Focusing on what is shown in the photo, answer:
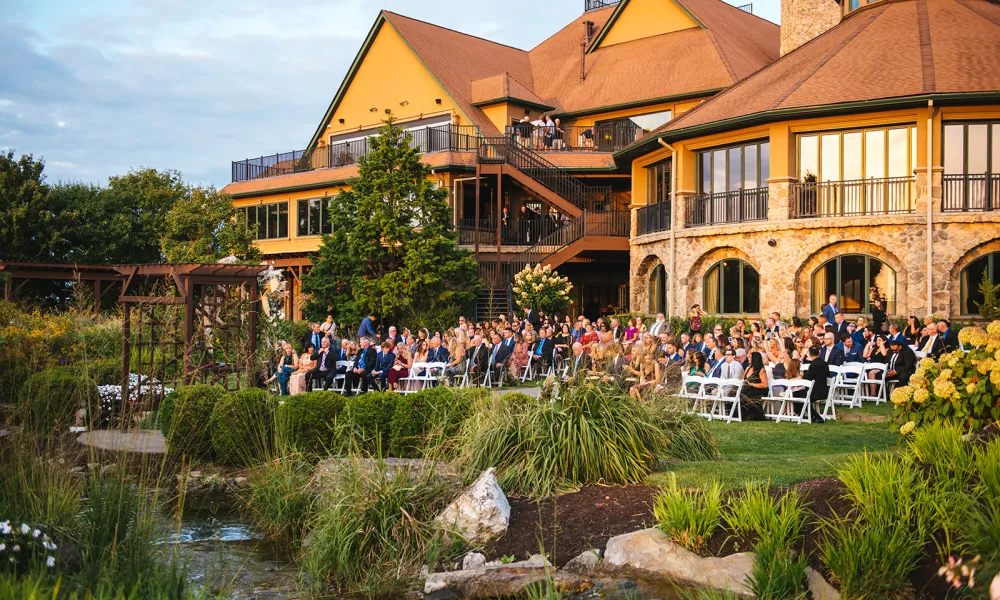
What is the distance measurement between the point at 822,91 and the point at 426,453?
17.6m

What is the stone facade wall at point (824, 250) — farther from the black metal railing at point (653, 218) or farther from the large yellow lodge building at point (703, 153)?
the black metal railing at point (653, 218)

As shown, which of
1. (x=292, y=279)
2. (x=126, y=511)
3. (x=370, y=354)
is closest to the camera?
(x=126, y=511)

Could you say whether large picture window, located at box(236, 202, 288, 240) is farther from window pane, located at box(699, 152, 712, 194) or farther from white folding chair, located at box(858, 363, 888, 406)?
white folding chair, located at box(858, 363, 888, 406)

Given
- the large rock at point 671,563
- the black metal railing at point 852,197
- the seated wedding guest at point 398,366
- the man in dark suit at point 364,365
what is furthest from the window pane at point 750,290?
the large rock at point 671,563

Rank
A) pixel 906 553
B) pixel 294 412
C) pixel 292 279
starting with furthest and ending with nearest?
pixel 292 279, pixel 294 412, pixel 906 553

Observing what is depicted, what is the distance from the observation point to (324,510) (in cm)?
787

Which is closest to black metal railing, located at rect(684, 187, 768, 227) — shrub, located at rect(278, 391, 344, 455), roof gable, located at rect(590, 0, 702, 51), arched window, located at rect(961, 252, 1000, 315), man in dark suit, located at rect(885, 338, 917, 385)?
arched window, located at rect(961, 252, 1000, 315)

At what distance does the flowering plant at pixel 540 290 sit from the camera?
26.5 metres

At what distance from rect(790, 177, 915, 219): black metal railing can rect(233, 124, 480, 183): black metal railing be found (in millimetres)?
12595

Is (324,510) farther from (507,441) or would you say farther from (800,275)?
(800,275)

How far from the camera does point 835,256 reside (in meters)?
22.5

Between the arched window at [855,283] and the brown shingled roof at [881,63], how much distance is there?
13.3 ft

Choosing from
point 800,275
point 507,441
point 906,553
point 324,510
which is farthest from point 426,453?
point 800,275

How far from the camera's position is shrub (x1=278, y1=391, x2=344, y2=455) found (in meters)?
11.2
